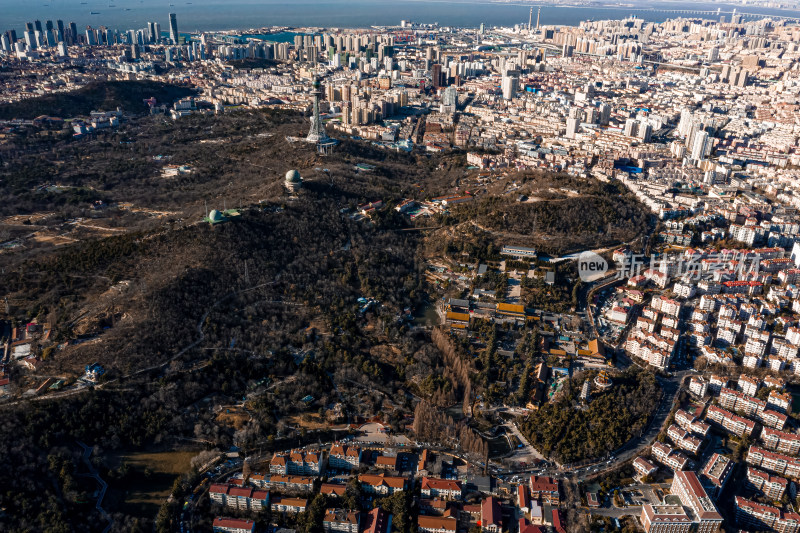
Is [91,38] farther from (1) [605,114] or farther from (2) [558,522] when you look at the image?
(2) [558,522]

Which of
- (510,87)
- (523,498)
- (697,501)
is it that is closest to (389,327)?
(523,498)

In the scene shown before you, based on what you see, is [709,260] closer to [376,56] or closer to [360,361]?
[360,361]

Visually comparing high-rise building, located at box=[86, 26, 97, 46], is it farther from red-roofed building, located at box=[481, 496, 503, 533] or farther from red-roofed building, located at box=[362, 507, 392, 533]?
red-roofed building, located at box=[481, 496, 503, 533]

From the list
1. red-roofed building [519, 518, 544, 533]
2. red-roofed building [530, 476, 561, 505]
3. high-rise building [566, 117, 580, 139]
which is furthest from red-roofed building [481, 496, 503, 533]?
high-rise building [566, 117, 580, 139]

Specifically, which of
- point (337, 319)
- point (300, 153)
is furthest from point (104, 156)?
point (337, 319)

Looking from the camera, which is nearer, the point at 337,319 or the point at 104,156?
the point at 337,319

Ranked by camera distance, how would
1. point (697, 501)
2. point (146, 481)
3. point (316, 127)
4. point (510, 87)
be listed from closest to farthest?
1. point (697, 501)
2. point (146, 481)
3. point (316, 127)
4. point (510, 87)
